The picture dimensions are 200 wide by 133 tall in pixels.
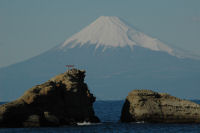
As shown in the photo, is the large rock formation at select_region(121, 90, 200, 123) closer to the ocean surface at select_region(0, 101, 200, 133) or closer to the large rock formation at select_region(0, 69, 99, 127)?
the ocean surface at select_region(0, 101, 200, 133)

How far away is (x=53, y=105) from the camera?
78.1 metres

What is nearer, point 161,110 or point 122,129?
point 122,129

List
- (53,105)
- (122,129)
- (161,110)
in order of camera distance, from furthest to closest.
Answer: (161,110), (53,105), (122,129)

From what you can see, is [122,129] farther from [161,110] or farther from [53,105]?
[53,105]

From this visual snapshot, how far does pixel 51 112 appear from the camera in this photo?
77.2 m

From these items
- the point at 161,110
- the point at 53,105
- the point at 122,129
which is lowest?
the point at 122,129

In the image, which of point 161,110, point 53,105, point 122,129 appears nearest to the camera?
point 122,129

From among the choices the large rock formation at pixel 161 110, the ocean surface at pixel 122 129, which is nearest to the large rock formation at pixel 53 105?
the ocean surface at pixel 122 129

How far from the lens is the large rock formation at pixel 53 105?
7488cm

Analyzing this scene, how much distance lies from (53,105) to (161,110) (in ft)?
47.9

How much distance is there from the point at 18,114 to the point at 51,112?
4.82 meters

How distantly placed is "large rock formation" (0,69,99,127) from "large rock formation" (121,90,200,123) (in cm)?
640

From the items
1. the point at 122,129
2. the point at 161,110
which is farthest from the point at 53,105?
the point at 161,110

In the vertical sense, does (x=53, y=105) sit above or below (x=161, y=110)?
above
